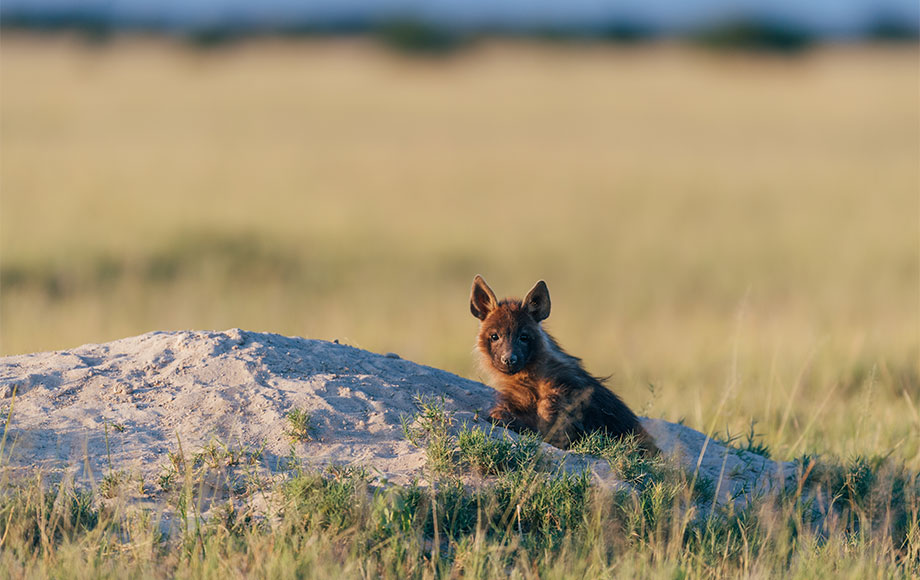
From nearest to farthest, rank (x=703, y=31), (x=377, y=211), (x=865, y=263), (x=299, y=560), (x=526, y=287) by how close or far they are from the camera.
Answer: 1. (x=299, y=560)
2. (x=526, y=287)
3. (x=865, y=263)
4. (x=377, y=211)
5. (x=703, y=31)

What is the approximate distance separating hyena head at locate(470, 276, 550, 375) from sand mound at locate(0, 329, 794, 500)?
0.38m

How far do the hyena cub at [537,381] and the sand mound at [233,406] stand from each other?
238 mm

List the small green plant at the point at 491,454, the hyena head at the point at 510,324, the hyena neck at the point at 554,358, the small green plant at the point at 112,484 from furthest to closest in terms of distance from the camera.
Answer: the hyena neck at the point at 554,358 < the hyena head at the point at 510,324 < the small green plant at the point at 491,454 < the small green plant at the point at 112,484

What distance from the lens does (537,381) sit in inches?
234

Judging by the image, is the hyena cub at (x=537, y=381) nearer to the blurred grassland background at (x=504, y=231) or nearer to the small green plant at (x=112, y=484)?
the blurred grassland background at (x=504, y=231)

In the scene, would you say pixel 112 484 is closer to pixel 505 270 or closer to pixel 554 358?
pixel 554 358

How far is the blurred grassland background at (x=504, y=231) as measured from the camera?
10383mm

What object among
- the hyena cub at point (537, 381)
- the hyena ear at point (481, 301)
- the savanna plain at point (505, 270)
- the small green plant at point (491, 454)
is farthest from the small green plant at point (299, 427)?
the hyena ear at point (481, 301)

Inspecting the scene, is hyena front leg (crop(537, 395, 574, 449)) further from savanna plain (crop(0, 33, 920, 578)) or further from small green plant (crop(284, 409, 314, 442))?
small green plant (crop(284, 409, 314, 442))

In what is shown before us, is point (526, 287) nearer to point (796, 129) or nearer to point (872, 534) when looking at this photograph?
point (872, 534)


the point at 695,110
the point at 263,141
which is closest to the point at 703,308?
the point at 263,141

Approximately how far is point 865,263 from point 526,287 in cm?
549

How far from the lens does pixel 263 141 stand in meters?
25.2

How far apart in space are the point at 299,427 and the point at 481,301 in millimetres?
1377
